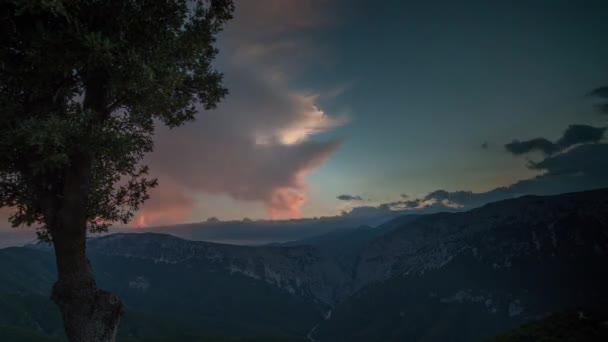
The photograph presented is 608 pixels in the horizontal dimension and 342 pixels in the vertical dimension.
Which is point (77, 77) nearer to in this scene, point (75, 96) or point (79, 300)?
point (75, 96)

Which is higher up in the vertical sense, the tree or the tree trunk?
the tree

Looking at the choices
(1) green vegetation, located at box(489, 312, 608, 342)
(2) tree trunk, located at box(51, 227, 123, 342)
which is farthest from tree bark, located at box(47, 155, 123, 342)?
(1) green vegetation, located at box(489, 312, 608, 342)

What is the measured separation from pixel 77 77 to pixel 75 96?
1.46m

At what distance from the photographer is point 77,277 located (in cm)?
1195

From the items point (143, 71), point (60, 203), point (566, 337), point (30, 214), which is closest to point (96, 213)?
point (30, 214)

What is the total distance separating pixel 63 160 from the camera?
10.4 m

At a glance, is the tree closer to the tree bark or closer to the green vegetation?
the tree bark

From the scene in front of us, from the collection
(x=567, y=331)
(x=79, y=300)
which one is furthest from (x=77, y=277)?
(x=567, y=331)

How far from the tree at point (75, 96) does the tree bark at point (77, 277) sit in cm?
3

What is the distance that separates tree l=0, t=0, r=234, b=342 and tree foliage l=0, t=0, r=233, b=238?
0.11 ft

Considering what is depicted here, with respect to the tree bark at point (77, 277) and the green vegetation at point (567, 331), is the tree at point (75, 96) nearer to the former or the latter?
the tree bark at point (77, 277)

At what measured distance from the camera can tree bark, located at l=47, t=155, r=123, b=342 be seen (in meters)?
11.8

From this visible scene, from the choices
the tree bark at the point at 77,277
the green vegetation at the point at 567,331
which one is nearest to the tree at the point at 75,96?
the tree bark at the point at 77,277

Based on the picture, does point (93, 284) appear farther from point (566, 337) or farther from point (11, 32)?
point (566, 337)
